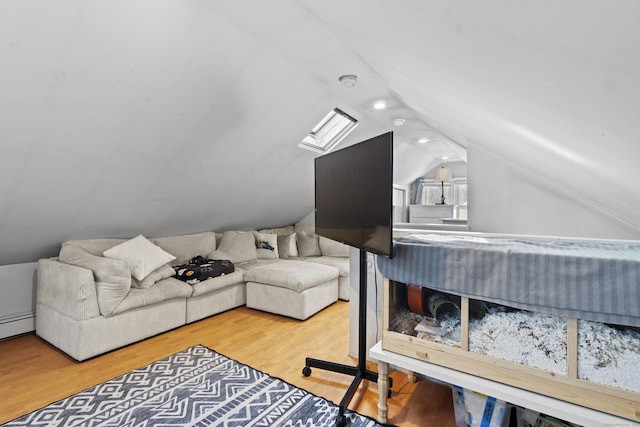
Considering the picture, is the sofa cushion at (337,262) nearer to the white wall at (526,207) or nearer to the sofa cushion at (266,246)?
the sofa cushion at (266,246)

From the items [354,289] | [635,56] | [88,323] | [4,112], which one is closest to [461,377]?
[354,289]

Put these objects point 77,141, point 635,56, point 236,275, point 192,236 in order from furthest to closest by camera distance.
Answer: point 192,236 → point 236,275 → point 77,141 → point 635,56

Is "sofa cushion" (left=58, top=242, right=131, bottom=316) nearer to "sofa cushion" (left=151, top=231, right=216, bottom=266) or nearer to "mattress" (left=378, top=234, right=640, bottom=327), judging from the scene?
"sofa cushion" (left=151, top=231, right=216, bottom=266)

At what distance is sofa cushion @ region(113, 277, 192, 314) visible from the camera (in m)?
2.61

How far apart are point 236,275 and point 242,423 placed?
2.05 meters

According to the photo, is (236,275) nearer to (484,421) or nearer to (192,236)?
(192,236)

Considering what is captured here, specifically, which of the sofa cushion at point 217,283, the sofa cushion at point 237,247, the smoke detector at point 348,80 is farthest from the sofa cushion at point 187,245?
the smoke detector at point 348,80

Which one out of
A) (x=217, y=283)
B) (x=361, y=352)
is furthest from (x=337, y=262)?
(x=361, y=352)

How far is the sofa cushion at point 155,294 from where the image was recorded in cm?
261

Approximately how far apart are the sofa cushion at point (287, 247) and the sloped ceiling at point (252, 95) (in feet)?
3.18

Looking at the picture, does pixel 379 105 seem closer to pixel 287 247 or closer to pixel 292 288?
pixel 292 288

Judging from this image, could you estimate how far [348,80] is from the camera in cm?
265

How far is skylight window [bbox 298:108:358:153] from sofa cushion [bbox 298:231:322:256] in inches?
58.5

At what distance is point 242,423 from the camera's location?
1.68 metres
